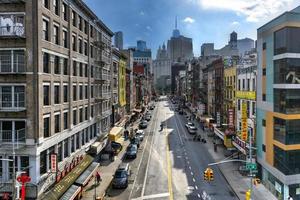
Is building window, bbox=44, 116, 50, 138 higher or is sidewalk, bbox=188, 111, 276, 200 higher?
building window, bbox=44, 116, 50, 138

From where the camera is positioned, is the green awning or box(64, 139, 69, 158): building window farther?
box(64, 139, 69, 158): building window

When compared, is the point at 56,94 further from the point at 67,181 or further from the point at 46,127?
the point at 67,181

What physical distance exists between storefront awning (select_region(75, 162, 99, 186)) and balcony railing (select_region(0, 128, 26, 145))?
8400 millimetres

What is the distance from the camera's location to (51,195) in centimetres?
Answer: 3056

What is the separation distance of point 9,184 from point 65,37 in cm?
1664

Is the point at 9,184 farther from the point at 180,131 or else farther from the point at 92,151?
the point at 180,131

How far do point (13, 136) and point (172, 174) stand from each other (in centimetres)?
2211

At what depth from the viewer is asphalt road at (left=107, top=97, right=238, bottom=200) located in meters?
37.4

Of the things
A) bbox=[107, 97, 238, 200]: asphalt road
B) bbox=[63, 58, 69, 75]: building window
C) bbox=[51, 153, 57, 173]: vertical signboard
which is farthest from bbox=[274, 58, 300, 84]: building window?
bbox=[51, 153, 57, 173]: vertical signboard

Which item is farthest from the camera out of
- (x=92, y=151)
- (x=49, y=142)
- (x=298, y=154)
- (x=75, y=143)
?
(x=92, y=151)

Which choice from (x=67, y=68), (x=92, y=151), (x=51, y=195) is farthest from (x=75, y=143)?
(x=51, y=195)

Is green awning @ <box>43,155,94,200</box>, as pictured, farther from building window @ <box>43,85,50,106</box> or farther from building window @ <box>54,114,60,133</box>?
building window @ <box>43,85,50,106</box>

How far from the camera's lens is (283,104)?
35406 mm

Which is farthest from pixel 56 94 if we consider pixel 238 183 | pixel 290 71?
pixel 290 71
